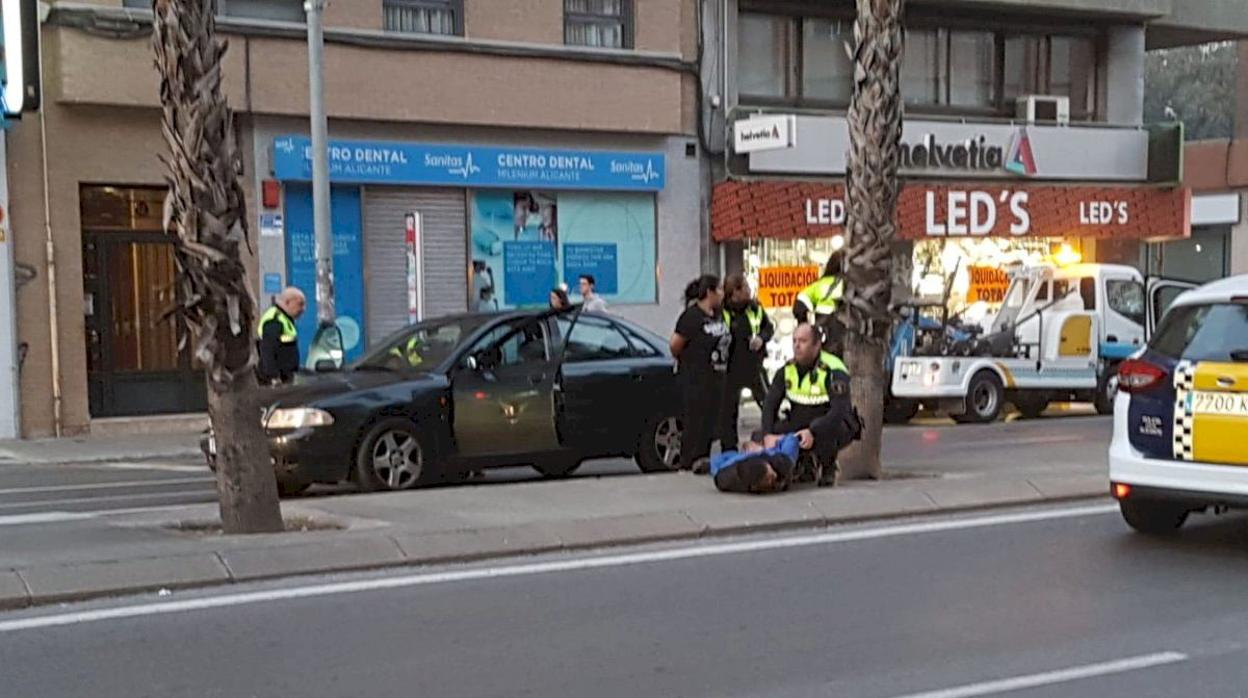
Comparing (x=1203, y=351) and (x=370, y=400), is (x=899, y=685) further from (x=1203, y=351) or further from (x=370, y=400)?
(x=370, y=400)

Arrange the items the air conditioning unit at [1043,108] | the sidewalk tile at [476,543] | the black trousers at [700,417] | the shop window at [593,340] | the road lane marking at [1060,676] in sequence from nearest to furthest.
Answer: the road lane marking at [1060,676] < the sidewalk tile at [476,543] < the black trousers at [700,417] < the shop window at [593,340] < the air conditioning unit at [1043,108]

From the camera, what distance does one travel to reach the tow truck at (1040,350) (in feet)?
59.9

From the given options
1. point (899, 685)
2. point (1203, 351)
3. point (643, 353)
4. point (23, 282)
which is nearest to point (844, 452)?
point (643, 353)

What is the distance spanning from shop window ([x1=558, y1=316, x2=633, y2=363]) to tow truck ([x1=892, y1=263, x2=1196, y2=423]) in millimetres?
6703

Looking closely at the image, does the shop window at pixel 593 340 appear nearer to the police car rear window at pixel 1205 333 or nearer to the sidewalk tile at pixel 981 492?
the sidewalk tile at pixel 981 492

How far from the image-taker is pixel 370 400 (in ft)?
36.0

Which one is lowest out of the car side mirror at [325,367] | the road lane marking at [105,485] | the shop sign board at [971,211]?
the road lane marking at [105,485]

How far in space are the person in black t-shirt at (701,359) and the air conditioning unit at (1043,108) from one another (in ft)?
51.3

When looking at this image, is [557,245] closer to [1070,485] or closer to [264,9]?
[264,9]

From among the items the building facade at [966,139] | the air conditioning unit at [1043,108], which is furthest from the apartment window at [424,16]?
the air conditioning unit at [1043,108]

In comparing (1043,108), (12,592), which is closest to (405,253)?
(1043,108)

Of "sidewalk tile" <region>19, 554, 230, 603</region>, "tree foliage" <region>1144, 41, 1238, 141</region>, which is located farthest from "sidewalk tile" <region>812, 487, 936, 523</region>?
"tree foliage" <region>1144, 41, 1238, 141</region>

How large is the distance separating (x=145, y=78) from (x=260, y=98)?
1.47 metres

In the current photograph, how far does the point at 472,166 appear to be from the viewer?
19938 millimetres
